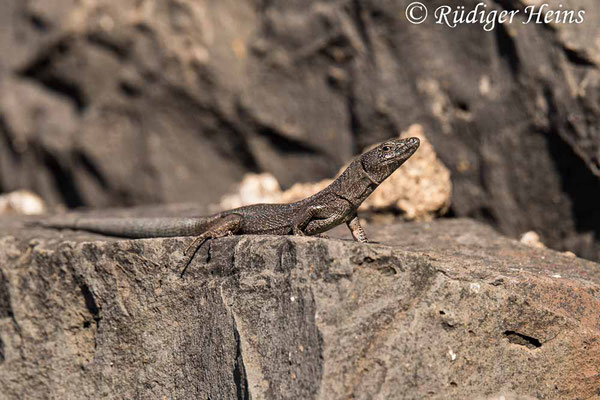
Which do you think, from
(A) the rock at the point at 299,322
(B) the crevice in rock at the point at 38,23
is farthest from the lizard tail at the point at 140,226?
(B) the crevice in rock at the point at 38,23

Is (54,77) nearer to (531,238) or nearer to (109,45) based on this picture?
(109,45)

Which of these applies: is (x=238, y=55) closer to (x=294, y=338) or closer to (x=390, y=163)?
(x=390, y=163)

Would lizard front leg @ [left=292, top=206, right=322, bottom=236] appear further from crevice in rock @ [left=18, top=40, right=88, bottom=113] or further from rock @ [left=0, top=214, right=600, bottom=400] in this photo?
crevice in rock @ [left=18, top=40, right=88, bottom=113]

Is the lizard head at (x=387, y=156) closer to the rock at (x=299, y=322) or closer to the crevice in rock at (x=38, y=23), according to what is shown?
the rock at (x=299, y=322)

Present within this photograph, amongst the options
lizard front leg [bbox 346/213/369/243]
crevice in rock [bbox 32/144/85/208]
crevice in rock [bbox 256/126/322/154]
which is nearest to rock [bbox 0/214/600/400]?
lizard front leg [bbox 346/213/369/243]

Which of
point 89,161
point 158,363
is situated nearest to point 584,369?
point 158,363

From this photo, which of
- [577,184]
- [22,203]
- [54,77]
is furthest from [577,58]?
[22,203]

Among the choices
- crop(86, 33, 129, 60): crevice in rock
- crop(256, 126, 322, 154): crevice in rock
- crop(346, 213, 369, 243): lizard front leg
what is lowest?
crop(346, 213, 369, 243): lizard front leg
